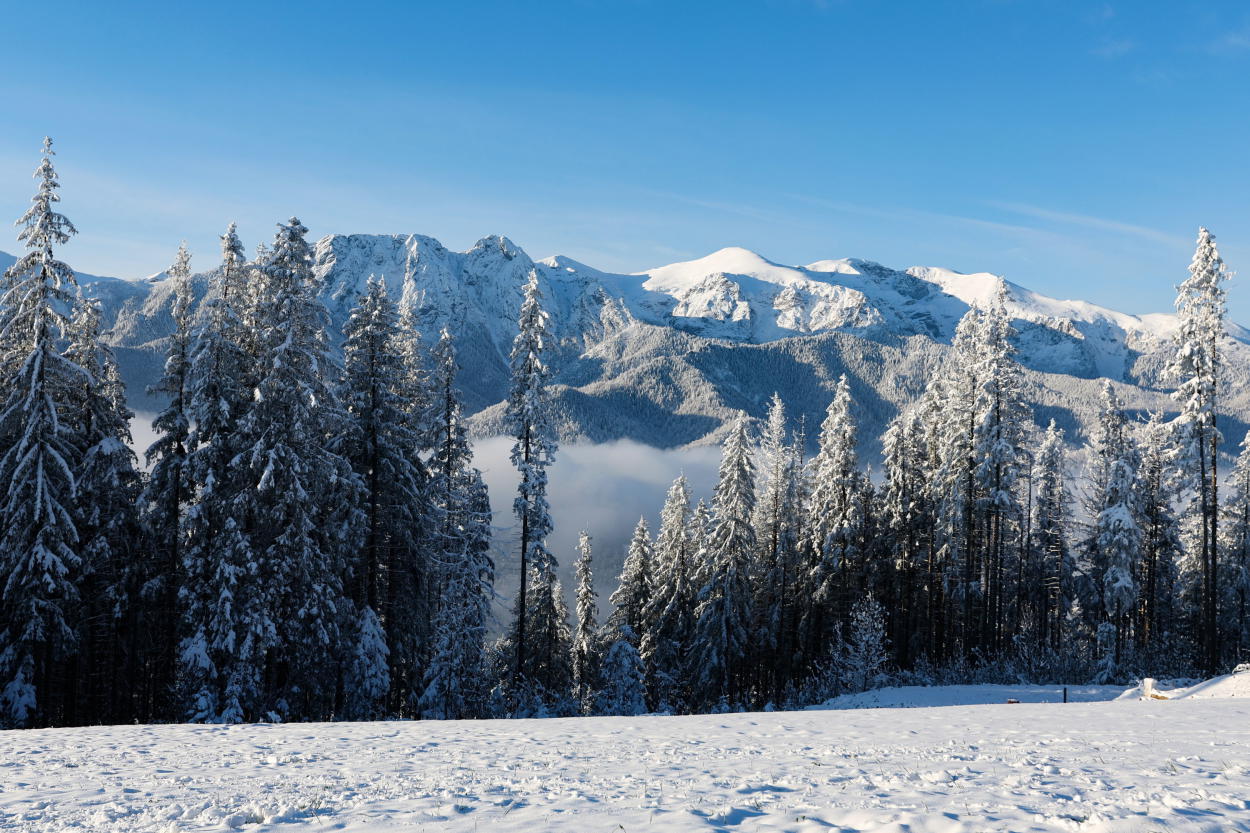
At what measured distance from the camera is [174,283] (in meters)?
22.9

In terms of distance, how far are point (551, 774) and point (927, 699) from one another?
728 inches

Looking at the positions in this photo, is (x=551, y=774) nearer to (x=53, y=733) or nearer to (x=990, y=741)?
(x=990, y=741)

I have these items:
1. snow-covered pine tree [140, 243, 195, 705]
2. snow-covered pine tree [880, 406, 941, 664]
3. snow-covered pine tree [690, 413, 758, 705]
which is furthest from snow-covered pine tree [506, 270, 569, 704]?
snow-covered pine tree [880, 406, 941, 664]

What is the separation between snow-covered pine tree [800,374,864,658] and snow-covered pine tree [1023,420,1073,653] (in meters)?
14.3

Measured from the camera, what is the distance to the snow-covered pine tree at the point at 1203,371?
1049 inches

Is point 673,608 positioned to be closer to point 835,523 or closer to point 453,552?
point 835,523

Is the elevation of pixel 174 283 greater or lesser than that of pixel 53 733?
greater

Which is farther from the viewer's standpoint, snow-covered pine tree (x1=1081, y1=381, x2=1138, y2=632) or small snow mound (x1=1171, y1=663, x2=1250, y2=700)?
snow-covered pine tree (x1=1081, y1=381, x2=1138, y2=632)

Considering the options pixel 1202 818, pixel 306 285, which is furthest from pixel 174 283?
pixel 1202 818

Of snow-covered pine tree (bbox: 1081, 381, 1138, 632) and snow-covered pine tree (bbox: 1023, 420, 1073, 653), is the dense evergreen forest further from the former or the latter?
snow-covered pine tree (bbox: 1023, 420, 1073, 653)

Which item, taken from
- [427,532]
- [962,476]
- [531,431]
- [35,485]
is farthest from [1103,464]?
[35,485]

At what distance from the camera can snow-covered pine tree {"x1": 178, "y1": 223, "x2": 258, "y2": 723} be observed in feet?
68.1

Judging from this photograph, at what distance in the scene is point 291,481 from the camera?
71.7 ft

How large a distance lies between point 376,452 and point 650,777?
1859 centimetres
